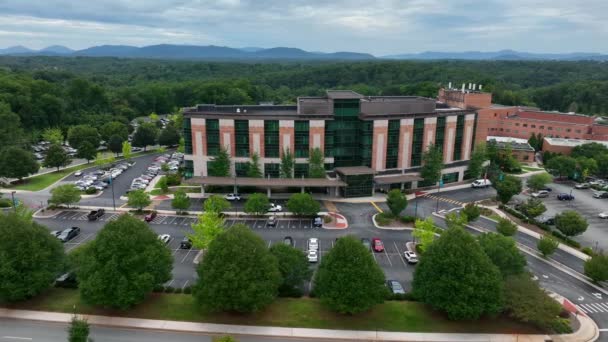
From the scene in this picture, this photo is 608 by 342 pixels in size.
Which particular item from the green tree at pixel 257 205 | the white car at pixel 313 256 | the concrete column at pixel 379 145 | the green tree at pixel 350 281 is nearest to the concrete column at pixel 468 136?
the concrete column at pixel 379 145

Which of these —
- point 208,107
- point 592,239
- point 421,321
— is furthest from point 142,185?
point 592,239

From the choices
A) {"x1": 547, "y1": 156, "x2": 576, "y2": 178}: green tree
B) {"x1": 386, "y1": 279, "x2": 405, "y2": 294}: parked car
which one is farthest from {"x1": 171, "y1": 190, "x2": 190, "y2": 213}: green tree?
{"x1": 547, "y1": 156, "x2": 576, "y2": 178}: green tree

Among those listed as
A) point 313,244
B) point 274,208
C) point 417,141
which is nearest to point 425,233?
point 313,244

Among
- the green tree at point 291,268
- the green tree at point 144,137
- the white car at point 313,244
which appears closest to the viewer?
the green tree at point 291,268

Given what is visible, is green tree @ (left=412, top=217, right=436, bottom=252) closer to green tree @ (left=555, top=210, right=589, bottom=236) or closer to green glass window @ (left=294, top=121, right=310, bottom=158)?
green tree @ (left=555, top=210, right=589, bottom=236)

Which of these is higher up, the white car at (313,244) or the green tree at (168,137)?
the green tree at (168,137)

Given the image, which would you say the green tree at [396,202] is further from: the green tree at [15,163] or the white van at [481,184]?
the green tree at [15,163]
